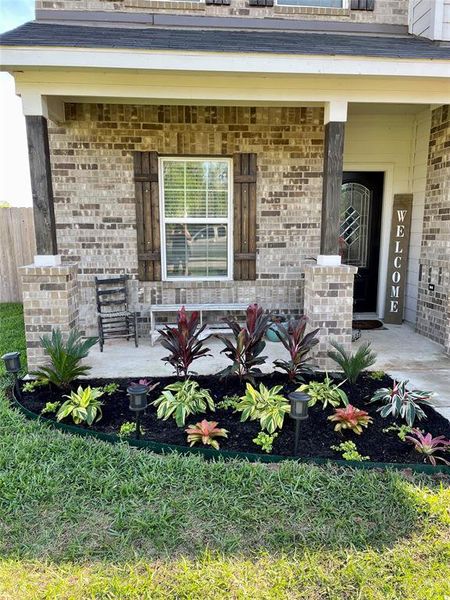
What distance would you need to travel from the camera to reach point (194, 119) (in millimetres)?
5281

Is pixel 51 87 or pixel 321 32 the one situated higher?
pixel 321 32

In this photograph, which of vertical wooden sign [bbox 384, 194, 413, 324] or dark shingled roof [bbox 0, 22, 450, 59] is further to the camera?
vertical wooden sign [bbox 384, 194, 413, 324]

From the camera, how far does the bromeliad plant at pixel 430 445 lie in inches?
104

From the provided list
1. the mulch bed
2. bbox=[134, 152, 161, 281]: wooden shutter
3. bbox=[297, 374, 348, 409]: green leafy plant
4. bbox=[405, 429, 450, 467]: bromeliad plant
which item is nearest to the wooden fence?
bbox=[134, 152, 161, 281]: wooden shutter

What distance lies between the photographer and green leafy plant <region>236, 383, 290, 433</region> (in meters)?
3.00

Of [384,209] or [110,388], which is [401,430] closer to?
[110,388]

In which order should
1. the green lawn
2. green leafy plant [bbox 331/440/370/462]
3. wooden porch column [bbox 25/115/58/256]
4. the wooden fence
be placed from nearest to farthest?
the green lawn, green leafy plant [bbox 331/440/370/462], wooden porch column [bbox 25/115/58/256], the wooden fence

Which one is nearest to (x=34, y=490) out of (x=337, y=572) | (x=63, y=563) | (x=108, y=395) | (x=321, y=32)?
(x=63, y=563)

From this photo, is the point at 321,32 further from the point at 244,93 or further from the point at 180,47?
the point at 180,47

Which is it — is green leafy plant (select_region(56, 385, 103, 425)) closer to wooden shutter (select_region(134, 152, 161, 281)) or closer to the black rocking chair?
the black rocking chair

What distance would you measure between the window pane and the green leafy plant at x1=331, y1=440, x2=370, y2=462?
11.0ft

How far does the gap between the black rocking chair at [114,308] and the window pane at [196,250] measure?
27.4 inches

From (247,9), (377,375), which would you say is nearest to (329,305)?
(377,375)

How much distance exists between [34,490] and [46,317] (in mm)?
2128
